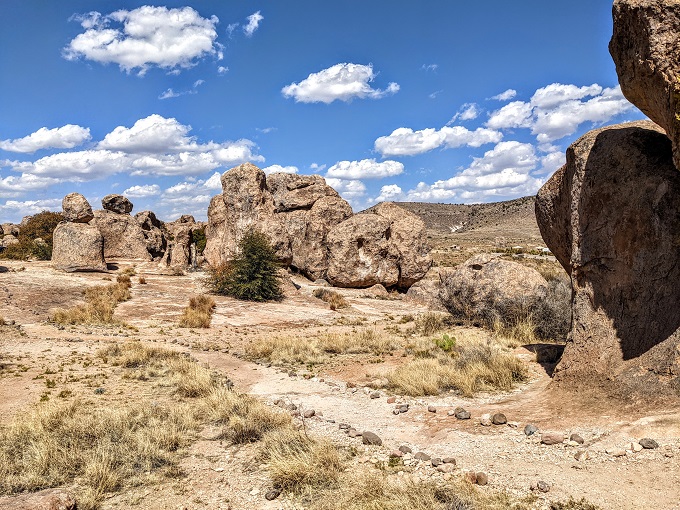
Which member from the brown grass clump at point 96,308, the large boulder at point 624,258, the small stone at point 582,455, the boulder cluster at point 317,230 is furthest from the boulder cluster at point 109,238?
the small stone at point 582,455

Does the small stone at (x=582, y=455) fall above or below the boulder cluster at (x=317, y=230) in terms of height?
below

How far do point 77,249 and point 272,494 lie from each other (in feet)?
87.5

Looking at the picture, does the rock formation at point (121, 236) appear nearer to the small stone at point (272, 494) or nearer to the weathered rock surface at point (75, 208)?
the weathered rock surface at point (75, 208)

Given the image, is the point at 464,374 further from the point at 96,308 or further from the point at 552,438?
the point at 96,308

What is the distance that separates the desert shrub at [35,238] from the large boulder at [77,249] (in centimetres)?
811

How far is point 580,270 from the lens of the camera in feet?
27.6

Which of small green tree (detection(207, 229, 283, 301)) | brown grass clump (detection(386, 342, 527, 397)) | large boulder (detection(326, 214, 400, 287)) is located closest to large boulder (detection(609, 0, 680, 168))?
brown grass clump (detection(386, 342, 527, 397))

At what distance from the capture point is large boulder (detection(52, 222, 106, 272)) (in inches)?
1053

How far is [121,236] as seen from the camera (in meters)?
36.7

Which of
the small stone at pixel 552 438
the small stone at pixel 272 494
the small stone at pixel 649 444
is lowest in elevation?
the small stone at pixel 272 494

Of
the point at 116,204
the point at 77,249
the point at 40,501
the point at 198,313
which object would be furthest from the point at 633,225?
the point at 116,204

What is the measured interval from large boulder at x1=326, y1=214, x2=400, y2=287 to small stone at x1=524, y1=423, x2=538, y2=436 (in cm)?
2182

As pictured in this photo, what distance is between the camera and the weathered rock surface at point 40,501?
4.58 metres

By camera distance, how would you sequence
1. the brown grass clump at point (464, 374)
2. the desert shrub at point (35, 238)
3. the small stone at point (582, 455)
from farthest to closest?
the desert shrub at point (35, 238), the brown grass clump at point (464, 374), the small stone at point (582, 455)
